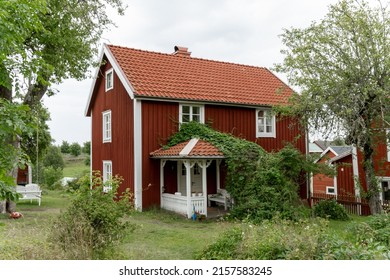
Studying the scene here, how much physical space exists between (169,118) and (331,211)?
820cm

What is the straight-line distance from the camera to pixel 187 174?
13.5m

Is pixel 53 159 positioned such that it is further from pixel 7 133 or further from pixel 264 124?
pixel 7 133

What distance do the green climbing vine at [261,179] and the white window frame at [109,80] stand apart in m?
6.61

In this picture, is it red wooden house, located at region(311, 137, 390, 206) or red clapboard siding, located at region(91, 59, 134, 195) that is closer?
red clapboard siding, located at region(91, 59, 134, 195)

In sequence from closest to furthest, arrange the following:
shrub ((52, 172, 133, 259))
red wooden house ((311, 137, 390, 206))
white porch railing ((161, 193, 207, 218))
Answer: shrub ((52, 172, 133, 259)) → white porch railing ((161, 193, 207, 218)) → red wooden house ((311, 137, 390, 206))

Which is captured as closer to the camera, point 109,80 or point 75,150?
point 109,80

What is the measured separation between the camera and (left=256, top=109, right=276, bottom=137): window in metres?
18.6

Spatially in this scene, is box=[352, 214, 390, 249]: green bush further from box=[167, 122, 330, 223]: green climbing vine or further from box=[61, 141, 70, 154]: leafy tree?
box=[61, 141, 70, 154]: leafy tree

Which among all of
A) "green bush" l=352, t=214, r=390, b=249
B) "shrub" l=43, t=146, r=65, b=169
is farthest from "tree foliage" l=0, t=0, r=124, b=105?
"shrub" l=43, t=146, r=65, b=169

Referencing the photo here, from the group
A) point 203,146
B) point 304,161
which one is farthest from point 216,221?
point 304,161

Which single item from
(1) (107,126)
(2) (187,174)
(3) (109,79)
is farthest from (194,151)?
(3) (109,79)

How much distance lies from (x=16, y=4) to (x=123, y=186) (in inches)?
472

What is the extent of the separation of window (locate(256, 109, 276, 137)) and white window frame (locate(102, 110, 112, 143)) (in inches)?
309
